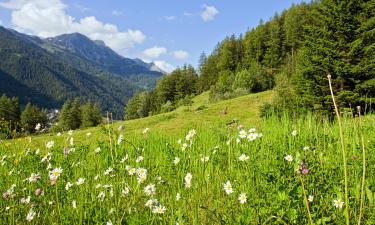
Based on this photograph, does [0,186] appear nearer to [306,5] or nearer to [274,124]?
[274,124]

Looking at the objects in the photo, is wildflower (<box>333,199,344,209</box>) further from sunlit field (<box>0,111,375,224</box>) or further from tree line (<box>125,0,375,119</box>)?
tree line (<box>125,0,375,119</box>)

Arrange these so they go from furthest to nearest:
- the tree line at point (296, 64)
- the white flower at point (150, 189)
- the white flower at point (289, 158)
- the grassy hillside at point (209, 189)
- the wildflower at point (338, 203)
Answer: the tree line at point (296, 64) → the white flower at point (289, 158) → the white flower at point (150, 189) → the grassy hillside at point (209, 189) → the wildflower at point (338, 203)

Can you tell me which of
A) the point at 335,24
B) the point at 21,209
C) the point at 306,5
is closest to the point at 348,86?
the point at 335,24

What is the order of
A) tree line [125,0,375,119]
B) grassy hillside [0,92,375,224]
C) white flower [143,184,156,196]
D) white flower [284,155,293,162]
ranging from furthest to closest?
tree line [125,0,375,119], white flower [284,155,293,162], white flower [143,184,156,196], grassy hillside [0,92,375,224]

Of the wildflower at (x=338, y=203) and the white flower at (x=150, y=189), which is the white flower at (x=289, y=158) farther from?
the white flower at (x=150, y=189)

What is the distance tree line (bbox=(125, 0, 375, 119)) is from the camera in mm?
21719

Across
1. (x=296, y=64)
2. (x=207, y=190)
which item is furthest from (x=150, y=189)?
(x=296, y=64)

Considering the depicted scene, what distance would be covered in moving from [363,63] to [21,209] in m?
23.0

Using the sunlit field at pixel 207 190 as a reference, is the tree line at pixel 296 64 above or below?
above

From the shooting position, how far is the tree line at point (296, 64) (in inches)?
855

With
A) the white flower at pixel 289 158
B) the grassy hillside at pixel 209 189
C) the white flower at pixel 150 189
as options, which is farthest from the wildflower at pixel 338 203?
the white flower at pixel 150 189

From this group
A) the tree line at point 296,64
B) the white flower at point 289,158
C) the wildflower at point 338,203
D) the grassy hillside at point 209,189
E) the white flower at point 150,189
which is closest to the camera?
the wildflower at point 338,203

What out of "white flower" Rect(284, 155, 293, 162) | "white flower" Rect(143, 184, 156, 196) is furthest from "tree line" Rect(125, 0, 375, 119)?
"white flower" Rect(143, 184, 156, 196)

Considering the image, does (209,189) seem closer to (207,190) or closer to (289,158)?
(207,190)
